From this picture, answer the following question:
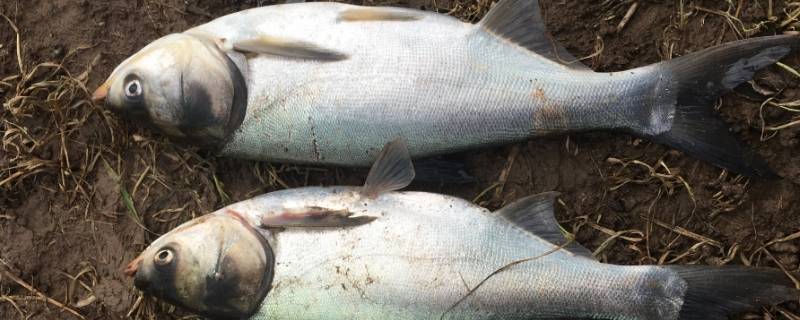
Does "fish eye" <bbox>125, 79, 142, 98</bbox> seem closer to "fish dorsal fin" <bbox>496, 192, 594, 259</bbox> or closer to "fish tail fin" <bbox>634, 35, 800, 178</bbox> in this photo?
"fish dorsal fin" <bbox>496, 192, 594, 259</bbox>

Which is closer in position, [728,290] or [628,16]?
[728,290]

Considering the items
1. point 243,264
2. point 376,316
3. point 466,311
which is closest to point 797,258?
point 466,311

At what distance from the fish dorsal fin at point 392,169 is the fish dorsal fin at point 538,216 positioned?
20.0 inches

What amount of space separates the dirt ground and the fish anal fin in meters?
0.31

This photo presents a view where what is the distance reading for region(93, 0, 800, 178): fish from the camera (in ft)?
10.3

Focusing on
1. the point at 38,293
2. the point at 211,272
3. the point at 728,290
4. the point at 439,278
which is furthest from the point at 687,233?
the point at 38,293

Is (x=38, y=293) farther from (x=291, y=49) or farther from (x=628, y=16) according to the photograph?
(x=628, y=16)

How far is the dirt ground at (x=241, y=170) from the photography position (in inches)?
132

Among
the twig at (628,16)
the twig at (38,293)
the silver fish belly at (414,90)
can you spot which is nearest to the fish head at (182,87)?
the silver fish belly at (414,90)

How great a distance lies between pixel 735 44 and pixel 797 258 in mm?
1164

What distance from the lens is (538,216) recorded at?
3277 mm

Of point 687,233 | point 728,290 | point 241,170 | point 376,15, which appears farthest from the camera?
point 241,170

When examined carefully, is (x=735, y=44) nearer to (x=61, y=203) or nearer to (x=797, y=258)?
(x=797, y=258)

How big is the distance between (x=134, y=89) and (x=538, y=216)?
2.10m
